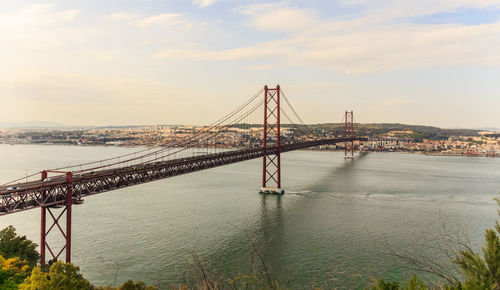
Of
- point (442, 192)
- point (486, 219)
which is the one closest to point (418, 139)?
point (442, 192)

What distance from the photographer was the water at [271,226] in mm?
16172

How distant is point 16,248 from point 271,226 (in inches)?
587

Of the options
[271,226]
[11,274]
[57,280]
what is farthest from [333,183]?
[57,280]

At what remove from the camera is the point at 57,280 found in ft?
30.3

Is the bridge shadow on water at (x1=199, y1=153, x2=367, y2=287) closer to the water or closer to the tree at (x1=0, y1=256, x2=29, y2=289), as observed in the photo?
the water

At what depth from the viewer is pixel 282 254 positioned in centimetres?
1811

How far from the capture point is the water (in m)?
16.2

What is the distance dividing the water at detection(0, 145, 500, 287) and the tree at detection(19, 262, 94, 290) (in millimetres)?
2133

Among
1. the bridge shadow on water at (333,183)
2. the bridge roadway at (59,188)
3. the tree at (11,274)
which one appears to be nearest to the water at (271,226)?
the bridge shadow on water at (333,183)

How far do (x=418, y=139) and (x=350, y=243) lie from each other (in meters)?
128

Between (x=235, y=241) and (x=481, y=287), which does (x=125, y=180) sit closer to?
(x=235, y=241)

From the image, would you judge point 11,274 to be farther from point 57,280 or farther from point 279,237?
point 279,237

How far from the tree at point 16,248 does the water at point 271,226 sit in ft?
8.08

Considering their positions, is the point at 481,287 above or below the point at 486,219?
above
